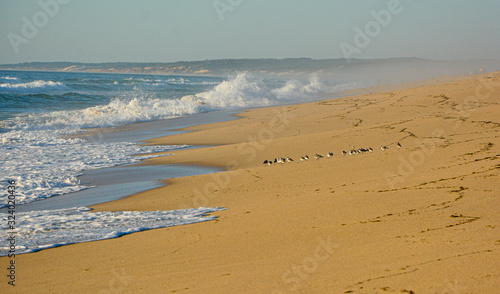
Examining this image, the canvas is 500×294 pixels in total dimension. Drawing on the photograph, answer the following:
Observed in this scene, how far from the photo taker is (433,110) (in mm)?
→ 12414

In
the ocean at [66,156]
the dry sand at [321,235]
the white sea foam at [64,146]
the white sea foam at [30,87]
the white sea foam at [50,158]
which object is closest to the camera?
the dry sand at [321,235]

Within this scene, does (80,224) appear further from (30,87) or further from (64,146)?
(30,87)

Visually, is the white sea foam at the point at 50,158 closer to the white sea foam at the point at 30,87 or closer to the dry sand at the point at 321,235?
the dry sand at the point at 321,235

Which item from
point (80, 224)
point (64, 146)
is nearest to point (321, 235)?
point (80, 224)

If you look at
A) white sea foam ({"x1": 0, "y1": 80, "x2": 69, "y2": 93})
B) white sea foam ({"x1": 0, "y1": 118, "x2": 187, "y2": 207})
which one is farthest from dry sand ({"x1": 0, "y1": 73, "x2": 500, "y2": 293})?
white sea foam ({"x1": 0, "y1": 80, "x2": 69, "y2": 93})

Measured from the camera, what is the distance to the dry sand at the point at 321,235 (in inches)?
120

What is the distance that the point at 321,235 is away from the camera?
399cm

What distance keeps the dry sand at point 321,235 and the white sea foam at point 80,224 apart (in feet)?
0.80

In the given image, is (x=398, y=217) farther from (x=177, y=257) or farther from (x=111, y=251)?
(x=111, y=251)

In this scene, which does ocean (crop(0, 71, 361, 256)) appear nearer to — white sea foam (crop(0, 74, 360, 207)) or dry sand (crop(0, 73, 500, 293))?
white sea foam (crop(0, 74, 360, 207))

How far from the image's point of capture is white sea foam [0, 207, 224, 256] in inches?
183

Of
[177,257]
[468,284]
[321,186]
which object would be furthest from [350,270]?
[321,186]

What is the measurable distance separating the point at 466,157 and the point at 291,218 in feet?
10.0

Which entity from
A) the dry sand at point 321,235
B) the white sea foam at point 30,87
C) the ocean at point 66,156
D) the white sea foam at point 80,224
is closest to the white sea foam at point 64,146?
the ocean at point 66,156
